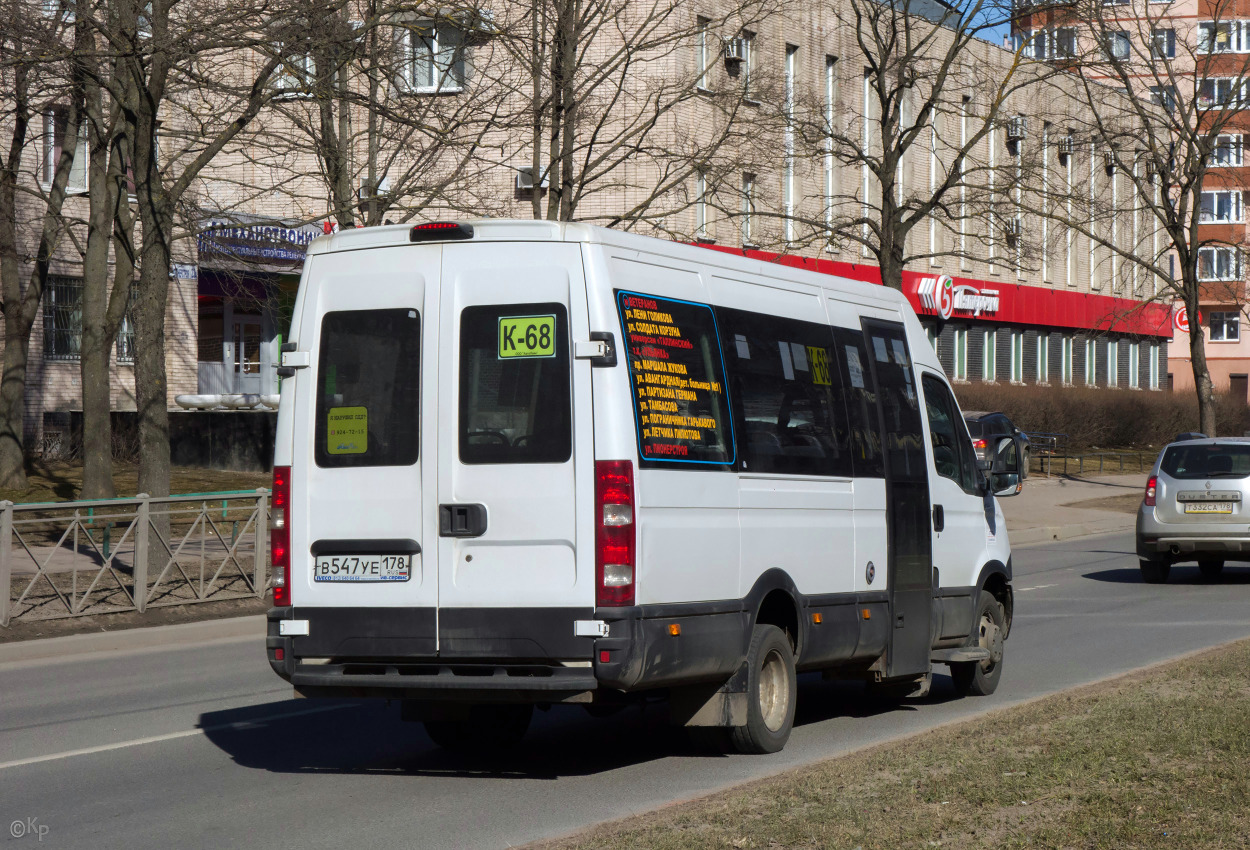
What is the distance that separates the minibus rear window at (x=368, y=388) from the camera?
737 centimetres

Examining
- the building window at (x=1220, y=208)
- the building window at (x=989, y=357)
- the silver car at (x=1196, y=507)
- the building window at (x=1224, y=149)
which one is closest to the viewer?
the silver car at (x=1196, y=507)

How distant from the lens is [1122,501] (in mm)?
34000

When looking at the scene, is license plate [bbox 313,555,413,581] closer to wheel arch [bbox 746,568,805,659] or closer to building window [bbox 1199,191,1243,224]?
wheel arch [bbox 746,568,805,659]

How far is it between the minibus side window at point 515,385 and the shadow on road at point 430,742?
5.98 feet

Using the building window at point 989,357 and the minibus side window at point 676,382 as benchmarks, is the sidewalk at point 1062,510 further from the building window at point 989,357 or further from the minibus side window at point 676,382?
the minibus side window at point 676,382

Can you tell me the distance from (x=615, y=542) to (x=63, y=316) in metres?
29.9

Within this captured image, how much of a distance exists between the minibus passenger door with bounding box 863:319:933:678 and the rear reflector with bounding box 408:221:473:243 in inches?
121

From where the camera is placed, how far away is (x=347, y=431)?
7500 millimetres

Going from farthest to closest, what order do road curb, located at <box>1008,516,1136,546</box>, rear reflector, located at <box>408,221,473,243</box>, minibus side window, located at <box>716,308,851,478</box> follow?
road curb, located at <box>1008,516,1136,546</box> < minibus side window, located at <box>716,308,851,478</box> < rear reflector, located at <box>408,221,473,243</box>

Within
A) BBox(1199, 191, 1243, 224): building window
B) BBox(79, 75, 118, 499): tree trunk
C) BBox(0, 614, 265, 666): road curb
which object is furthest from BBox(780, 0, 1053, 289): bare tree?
BBox(1199, 191, 1243, 224): building window

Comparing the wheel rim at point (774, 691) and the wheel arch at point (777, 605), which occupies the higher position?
A: the wheel arch at point (777, 605)

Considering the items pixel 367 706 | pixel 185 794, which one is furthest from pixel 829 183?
pixel 185 794

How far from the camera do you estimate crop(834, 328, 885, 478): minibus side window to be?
8977 millimetres

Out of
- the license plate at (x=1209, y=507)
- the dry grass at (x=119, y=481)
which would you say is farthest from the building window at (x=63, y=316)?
the license plate at (x=1209, y=507)
